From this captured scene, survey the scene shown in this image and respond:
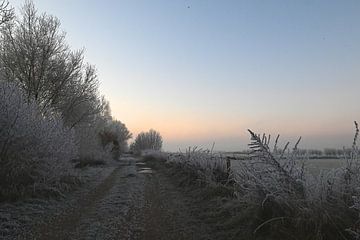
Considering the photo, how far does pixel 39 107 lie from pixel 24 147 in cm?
610

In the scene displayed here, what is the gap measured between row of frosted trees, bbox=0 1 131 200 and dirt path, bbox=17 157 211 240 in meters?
2.46

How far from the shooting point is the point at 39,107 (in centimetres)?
2125

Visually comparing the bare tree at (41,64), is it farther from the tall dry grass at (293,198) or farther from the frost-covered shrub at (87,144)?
the tall dry grass at (293,198)

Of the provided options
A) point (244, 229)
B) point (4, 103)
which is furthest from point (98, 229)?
point (4, 103)

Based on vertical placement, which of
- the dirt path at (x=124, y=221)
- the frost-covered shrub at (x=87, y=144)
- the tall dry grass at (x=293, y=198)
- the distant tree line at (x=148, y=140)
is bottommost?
the dirt path at (x=124, y=221)

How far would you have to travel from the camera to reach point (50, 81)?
32.2 m

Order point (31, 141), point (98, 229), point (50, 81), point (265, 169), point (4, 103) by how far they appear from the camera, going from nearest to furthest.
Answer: point (265, 169), point (98, 229), point (4, 103), point (31, 141), point (50, 81)

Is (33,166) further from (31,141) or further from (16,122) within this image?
(16,122)

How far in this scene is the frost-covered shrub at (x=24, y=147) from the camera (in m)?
14.8

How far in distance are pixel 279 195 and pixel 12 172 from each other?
35.6ft

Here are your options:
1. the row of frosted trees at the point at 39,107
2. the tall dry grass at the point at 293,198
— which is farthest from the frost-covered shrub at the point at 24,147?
the tall dry grass at the point at 293,198

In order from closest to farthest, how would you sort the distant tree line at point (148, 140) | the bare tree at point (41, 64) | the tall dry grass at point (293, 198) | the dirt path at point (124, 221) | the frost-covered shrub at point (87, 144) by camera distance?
1. the tall dry grass at point (293, 198)
2. the dirt path at point (124, 221)
3. the bare tree at point (41, 64)
4. the frost-covered shrub at point (87, 144)
5. the distant tree line at point (148, 140)

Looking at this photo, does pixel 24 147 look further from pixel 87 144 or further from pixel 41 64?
pixel 87 144

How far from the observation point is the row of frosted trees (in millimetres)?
15266
